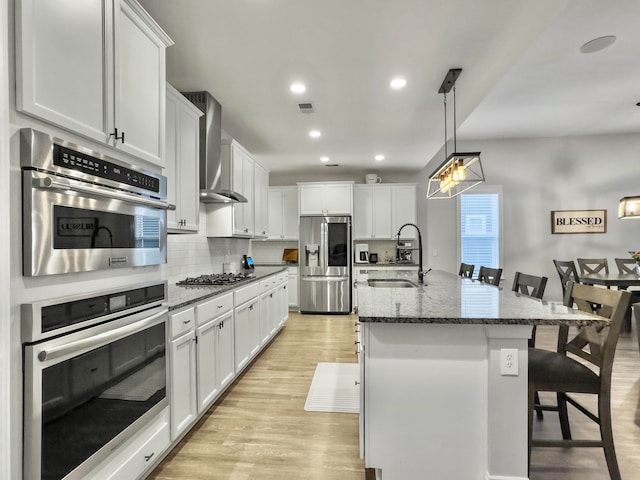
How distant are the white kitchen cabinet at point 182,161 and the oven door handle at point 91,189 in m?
0.89

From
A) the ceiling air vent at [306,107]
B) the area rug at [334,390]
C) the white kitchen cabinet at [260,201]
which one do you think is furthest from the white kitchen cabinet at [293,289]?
the ceiling air vent at [306,107]

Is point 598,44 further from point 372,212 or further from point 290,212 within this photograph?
point 290,212

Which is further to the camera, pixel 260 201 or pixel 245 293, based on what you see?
pixel 260 201

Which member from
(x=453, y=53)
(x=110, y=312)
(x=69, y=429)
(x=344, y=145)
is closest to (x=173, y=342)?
(x=110, y=312)

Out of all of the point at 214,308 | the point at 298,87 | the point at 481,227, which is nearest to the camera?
the point at 214,308

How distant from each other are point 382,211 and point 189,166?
426 cm

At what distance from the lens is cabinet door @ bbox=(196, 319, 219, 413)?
2297 mm

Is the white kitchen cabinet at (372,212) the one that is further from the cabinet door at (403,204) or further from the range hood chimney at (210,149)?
the range hood chimney at (210,149)

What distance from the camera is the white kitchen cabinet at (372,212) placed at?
647cm

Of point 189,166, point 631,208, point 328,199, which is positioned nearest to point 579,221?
point 631,208

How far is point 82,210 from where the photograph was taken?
130cm

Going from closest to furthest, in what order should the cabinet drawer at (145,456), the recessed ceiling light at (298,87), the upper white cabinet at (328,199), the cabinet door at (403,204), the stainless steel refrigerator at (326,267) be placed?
the cabinet drawer at (145,456), the recessed ceiling light at (298,87), the stainless steel refrigerator at (326,267), the upper white cabinet at (328,199), the cabinet door at (403,204)

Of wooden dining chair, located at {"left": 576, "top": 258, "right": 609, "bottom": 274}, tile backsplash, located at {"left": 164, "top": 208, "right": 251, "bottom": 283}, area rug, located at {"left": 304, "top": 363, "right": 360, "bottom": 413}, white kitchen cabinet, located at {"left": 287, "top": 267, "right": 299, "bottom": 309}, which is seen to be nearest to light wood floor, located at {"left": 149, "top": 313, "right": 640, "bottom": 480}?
area rug, located at {"left": 304, "top": 363, "right": 360, "bottom": 413}

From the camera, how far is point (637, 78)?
3504 mm
